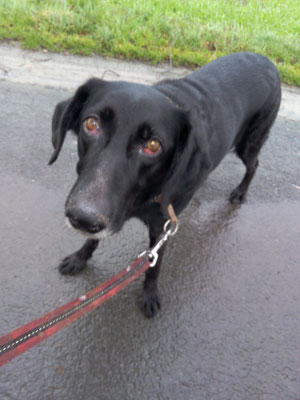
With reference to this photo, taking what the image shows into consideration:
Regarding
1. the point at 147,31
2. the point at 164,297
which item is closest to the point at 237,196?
the point at 164,297

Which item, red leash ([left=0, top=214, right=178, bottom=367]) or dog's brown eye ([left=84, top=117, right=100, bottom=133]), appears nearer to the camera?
red leash ([left=0, top=214, right=178, bottom=367])

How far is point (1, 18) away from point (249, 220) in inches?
164

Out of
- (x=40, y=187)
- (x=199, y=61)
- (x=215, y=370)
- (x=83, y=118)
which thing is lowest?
(x=215, y=370)

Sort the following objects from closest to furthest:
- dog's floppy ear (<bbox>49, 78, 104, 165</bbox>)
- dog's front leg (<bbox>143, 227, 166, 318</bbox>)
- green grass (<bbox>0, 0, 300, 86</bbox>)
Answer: dog's floppy ear (<bbox>49, 78, 104, 165</bbox>) → dog's front leg (<bbox>143, 227, 166, 318</bbox>) → green grass (<bbox>0, 0, 300, 86</bbox>)

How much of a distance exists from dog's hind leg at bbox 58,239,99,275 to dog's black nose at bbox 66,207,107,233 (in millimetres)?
856

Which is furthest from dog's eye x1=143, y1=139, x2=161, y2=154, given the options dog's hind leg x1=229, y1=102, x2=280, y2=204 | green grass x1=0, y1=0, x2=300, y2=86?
green grass x1=0, y1=0, x2=300, y2=86

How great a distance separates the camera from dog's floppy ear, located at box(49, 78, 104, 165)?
5.94 ft

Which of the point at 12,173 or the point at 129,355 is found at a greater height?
the point at 12,173

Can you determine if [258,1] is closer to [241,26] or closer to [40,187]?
[241,26]

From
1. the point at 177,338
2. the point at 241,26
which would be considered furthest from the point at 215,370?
the point at 241,26

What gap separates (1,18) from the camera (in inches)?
179

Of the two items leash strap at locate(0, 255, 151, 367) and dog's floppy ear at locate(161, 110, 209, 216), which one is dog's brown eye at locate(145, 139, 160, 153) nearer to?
dog's floppy ear at locate(161, 110, 209, 216)

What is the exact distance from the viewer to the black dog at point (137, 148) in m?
1.49

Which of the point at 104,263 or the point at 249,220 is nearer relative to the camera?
the point at 104,263
